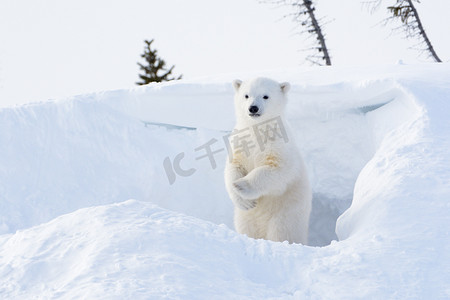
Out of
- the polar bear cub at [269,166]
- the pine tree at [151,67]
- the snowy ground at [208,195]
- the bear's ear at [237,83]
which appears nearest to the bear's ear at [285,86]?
the polar bear cub at [269,166]

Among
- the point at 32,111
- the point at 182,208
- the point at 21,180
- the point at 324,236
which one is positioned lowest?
the point at 324,236

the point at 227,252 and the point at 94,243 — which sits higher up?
the point at 94,243

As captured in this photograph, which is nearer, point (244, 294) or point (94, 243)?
point (244, 294)

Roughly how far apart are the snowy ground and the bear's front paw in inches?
11.3

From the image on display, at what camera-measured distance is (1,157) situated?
5.17 m

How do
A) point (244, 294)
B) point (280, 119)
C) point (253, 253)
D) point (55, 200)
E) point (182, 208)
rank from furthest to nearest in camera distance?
1. point (182, 208)
2. point (55, 200)
3. point (280, 119)
4. point (253, 253)
5. point (244, 294)

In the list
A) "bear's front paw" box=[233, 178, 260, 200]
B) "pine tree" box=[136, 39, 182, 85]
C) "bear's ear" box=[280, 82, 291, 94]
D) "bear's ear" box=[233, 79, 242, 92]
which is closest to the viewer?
"bear's front paw" box=[233, 178, 260, 200]

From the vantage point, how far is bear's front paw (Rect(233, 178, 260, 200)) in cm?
362

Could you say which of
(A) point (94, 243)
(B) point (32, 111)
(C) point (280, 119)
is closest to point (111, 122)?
(B) point (32, 111)

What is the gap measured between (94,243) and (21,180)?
3061 millimetres

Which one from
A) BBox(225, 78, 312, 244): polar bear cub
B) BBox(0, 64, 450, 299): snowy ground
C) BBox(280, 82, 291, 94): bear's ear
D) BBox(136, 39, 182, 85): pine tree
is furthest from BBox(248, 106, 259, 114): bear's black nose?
BBox(136, 39, 182, 85): pine tree

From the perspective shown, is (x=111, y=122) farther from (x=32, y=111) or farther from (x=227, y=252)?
(x=227, y=252)

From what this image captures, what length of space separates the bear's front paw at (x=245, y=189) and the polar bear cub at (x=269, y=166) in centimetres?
6

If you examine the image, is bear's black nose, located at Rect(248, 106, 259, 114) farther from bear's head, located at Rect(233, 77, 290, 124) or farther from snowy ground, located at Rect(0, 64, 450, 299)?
snowy ground, located at Rect(0, 64, 450, 299)
